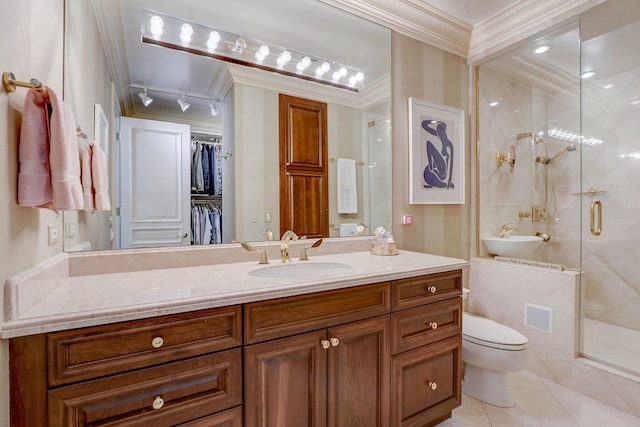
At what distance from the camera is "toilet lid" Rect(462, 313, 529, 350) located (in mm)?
1714

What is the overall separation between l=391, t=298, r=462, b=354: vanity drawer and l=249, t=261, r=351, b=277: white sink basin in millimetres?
371

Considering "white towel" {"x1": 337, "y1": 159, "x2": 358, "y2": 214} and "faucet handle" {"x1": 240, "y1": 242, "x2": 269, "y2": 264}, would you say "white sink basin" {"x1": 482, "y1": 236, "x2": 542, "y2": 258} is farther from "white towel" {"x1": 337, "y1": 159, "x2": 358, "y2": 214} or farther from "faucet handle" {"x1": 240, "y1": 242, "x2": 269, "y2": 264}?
"faucet handle" {"x1": 240, "y1": 242, "x2": 269, "y2": 264}

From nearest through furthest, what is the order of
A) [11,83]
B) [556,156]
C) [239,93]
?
[11,83]
[239,93]
[556,156]

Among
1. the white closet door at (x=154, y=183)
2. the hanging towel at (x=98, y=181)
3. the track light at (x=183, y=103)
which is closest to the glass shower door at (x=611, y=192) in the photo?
the track light at (x=183, y=103)

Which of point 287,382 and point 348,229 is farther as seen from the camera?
point 348,229

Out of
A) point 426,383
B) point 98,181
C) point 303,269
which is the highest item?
point 98,181

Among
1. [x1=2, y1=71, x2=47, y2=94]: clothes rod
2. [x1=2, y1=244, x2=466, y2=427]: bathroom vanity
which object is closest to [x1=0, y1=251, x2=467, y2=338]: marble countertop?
[x1=2, y1=244, x2=466, y2=427]: bathroom vanity

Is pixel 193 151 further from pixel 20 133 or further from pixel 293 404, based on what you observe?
pixel 293 404

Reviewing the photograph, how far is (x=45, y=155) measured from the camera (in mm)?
847

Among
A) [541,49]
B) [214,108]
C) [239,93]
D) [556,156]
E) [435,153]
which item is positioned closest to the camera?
[214,108]

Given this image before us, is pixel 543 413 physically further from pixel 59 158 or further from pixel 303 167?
pixel 59 158

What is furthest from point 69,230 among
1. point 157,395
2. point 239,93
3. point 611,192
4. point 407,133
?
point 611,192

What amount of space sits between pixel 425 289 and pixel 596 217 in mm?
2392

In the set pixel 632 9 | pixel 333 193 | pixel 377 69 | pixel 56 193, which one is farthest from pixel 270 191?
pixel 632 9
